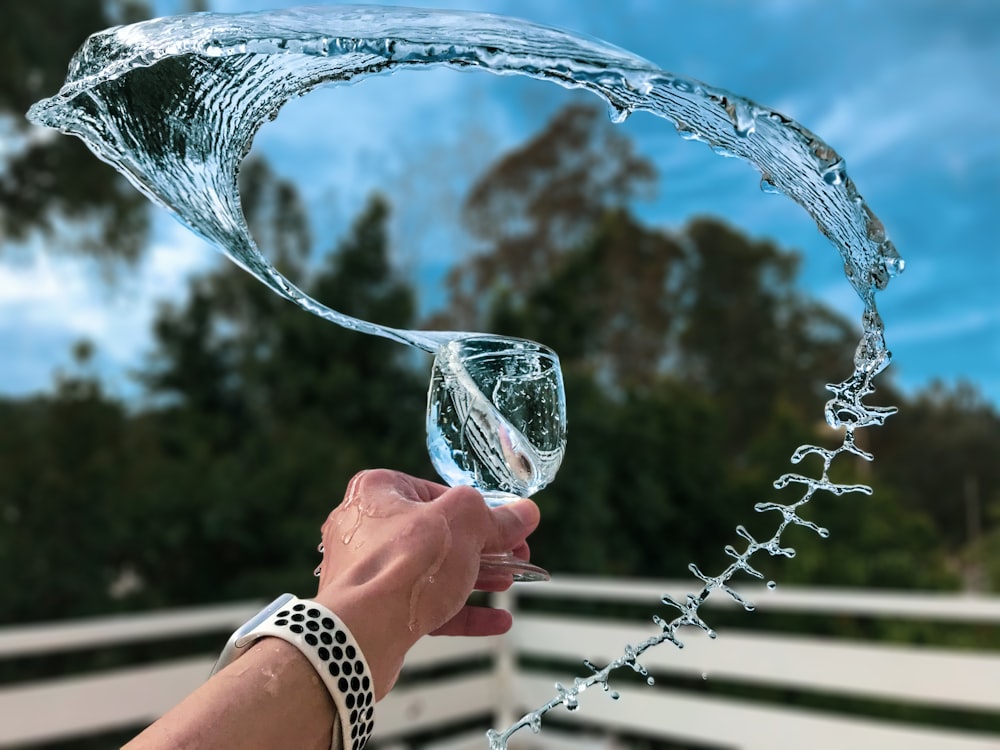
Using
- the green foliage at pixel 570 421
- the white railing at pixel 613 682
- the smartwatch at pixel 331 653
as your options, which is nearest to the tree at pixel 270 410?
the green foliage at pixel 570 421

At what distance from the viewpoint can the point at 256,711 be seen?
367mm

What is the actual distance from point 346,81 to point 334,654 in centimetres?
29

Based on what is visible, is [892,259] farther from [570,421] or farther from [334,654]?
[570,421]

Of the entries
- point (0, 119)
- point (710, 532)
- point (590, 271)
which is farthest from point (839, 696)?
point (0, 119)

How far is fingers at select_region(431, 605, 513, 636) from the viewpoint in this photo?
0.50m

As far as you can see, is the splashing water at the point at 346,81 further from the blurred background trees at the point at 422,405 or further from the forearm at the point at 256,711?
the blurred background trees at the point at 422,405

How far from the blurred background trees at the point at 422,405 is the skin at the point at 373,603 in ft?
9.26

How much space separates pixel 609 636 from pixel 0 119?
2675 mm

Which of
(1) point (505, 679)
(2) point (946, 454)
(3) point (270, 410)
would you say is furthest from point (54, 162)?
(2) point (946, 454)

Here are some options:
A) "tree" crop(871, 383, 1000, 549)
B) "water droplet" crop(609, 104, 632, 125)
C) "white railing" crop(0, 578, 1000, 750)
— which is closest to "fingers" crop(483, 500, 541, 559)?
"water droplet" crop(609, 104, 632, 125)

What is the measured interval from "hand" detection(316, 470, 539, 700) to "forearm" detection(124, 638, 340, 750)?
30 millimetres

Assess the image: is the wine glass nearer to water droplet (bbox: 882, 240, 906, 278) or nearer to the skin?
the skin

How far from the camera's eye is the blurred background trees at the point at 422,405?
118 inches

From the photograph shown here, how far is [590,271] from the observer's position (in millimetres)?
3904
